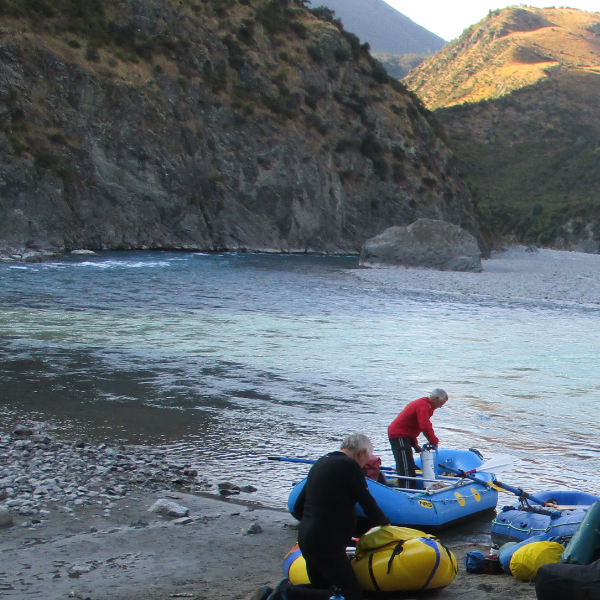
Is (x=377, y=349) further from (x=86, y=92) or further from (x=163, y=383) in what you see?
(x=86, y=92)

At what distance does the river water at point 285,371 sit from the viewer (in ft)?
35.7

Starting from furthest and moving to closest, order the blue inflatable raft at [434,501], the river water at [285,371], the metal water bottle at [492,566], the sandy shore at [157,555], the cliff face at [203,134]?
1. the cliff face at [203,134]
2. the river water at [285,371]
3. the blue inflatable raft at [434,501]
4. the metal water bottle at [492,566]
5. the sandy shore at [157,555]

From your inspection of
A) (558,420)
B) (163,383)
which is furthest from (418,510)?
(163,383)

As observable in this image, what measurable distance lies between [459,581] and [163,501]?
3.25 m

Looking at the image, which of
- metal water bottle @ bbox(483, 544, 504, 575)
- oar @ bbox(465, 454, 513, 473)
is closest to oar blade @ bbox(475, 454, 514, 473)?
oar @ bbox(465, 454, 513, 473)

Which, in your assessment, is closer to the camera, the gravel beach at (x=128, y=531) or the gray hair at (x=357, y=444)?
the gray hair at (x=357, y=444)

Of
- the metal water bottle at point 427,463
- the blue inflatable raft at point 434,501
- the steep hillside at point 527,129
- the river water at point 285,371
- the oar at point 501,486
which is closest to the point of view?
the oar at point 501,486

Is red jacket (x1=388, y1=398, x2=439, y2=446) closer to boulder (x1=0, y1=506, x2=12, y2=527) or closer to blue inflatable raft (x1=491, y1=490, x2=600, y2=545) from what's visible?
blue inflatable raft (x1=491, y1=490, x2=600, y2=545)

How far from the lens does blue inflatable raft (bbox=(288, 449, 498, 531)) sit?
7.64m

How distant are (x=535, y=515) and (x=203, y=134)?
51.3 meters

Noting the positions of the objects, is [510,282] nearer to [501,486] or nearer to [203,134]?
[203,134]

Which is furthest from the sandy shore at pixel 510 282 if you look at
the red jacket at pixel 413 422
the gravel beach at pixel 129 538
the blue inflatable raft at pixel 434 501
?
the gravel beach at pixel 129 538

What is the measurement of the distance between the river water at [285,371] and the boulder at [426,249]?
14.2m

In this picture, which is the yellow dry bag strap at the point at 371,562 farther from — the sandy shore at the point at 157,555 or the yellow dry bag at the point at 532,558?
the yellow dry bag at the point at 532,558
